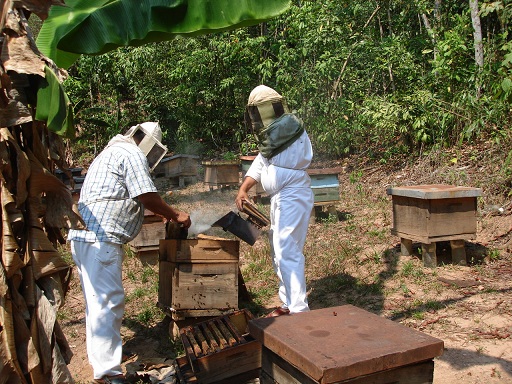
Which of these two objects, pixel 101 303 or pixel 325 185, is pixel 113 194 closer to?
pixel 101 303

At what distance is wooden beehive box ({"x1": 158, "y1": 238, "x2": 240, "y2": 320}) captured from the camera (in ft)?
14.5

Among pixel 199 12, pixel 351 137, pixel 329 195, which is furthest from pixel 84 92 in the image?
pixel 199 12

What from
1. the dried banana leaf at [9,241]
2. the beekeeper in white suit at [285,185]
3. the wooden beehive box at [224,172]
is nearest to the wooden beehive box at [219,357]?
the beekeeper in white suit at [285,185]

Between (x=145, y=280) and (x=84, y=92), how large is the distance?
10423mm

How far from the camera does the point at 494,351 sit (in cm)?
395

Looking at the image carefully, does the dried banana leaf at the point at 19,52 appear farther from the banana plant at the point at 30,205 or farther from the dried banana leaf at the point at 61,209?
the dried banana leaf at the point at 61,209

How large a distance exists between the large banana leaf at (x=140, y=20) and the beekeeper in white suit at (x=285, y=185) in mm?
1451

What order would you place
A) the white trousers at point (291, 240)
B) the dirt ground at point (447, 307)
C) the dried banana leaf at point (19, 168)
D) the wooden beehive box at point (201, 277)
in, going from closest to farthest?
the dried banana leaf at point (19, 168) < the dirt ground at point (447, 307) < the white trousers at point (291, 240) < the wooden beehive box at point (201, 277)

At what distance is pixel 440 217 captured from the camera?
219 inches

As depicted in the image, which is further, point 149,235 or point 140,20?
point 149,235

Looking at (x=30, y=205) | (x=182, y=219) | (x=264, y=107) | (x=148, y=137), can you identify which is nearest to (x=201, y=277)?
(x=182, y=219)

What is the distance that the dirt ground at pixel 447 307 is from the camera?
3.90m

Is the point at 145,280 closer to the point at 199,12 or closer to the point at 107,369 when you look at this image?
the point at 107,369

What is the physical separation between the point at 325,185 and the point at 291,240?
354 centimetres
